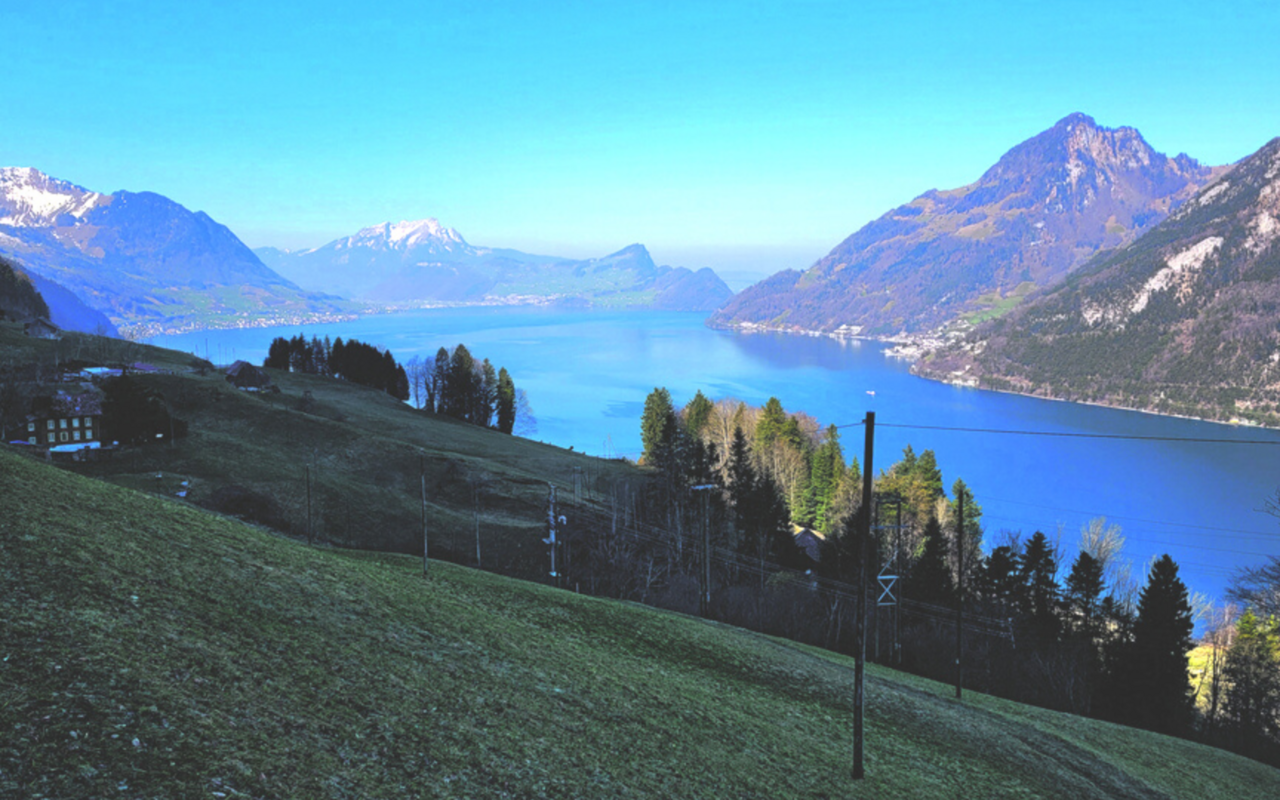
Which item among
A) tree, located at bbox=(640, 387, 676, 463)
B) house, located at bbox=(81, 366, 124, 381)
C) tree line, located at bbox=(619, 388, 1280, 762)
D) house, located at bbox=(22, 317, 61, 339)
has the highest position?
house, located at bbox=(22, 317, 61, 339)

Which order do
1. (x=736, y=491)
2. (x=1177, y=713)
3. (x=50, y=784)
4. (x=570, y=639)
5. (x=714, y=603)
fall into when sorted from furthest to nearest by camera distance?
(x=736, y=491) < (x=714, y=603) < (x=1177, y=713) < (x=570, y=639) < (x=50, y=784)

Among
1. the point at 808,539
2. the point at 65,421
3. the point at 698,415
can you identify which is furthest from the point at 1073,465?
the point at 65,421

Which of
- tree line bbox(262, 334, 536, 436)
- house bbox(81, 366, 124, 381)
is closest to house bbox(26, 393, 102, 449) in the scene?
house bbox(81, 366, 124, 381)

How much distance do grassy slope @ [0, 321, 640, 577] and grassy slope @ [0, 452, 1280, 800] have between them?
2583cm

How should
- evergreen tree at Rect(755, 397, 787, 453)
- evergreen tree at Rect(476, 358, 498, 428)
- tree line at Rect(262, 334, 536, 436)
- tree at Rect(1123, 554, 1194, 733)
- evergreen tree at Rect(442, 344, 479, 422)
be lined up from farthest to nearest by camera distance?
1. evergreen tree at Rect(476, 358, 498, 428)
2. tree line at Rect(262, 334, 536, 436)
3. evergreen tree at Rect(442, 344, 479, 422)
4. evergreen tree at Rect(755, 397, 787, 453)
5. tree at Rect(1123, 554, 1194, 733)

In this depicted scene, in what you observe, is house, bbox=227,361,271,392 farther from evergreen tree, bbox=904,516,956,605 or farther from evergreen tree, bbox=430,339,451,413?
evergreen tree, bbox=904,516,956,605

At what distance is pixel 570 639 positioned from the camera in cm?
2233

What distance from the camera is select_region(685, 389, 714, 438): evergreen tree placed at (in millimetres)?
108750

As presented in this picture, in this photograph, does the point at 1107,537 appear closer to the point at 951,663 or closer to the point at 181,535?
the point at 951,663

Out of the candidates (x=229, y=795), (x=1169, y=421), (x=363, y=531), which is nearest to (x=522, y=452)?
(x=363, y=531)

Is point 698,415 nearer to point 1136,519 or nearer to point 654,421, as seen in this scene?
point 654,421

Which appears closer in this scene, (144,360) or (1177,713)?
(1177,713)

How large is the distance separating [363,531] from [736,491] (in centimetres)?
3955

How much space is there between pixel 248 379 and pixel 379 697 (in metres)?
77.6
